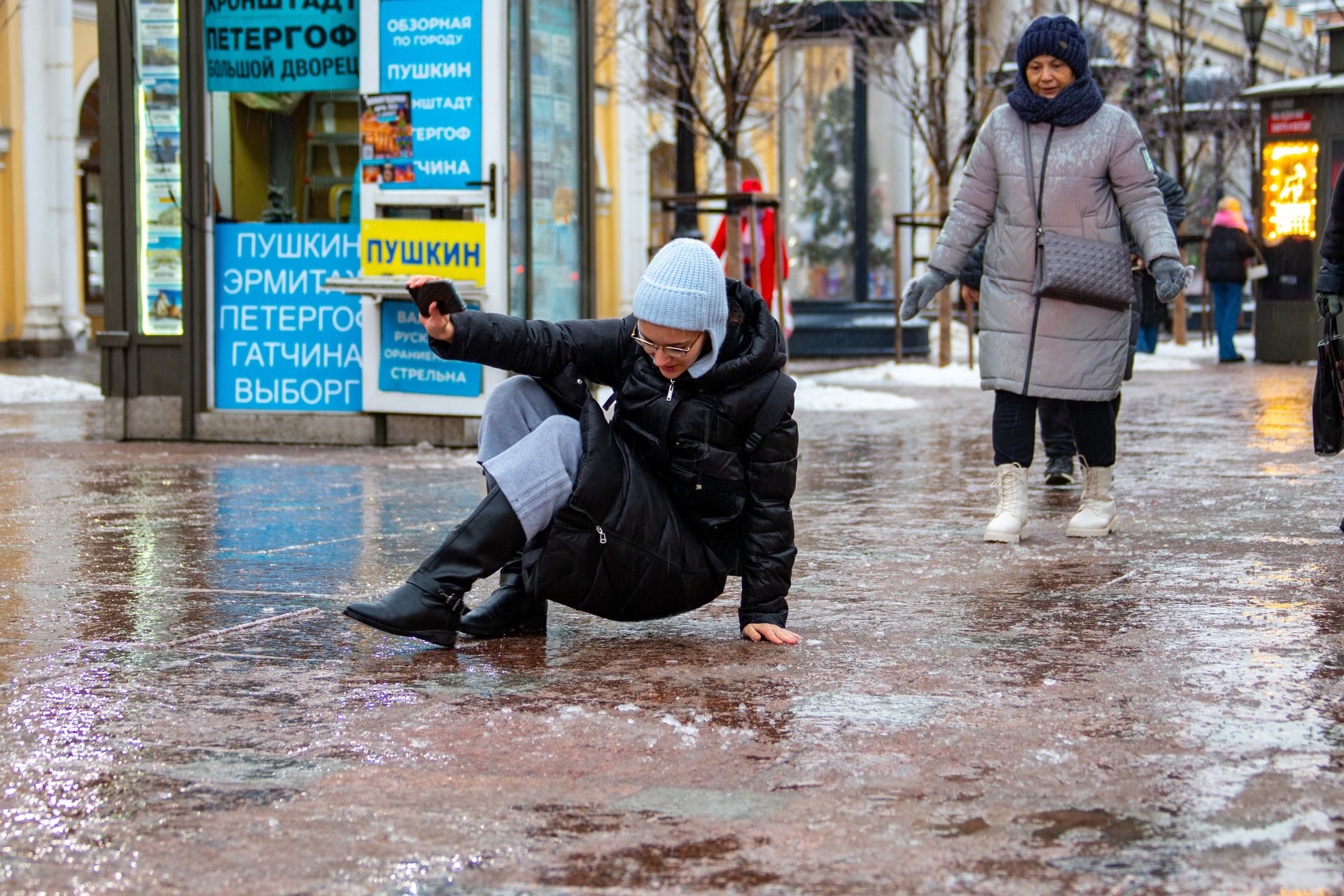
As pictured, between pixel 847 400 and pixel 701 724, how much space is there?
31.7ft

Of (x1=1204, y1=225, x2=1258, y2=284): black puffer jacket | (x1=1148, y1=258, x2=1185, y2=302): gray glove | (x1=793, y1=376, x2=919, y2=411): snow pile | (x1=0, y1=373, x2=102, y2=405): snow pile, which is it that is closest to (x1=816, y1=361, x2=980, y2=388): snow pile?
(x1=793, y1=376, x2=919, y2=411): snow pile

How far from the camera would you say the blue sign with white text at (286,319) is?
31.7 ft

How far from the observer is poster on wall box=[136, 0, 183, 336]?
9656 mm

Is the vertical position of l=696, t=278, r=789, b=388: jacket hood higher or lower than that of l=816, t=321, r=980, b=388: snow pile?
higher

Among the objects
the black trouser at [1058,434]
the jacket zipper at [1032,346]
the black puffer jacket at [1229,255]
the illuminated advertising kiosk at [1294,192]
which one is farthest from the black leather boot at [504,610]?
the black puffer jacket at [1229,255]

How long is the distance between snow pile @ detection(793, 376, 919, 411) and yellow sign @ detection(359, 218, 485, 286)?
12.1 feet

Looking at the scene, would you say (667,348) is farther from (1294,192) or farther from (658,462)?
(1294,192)

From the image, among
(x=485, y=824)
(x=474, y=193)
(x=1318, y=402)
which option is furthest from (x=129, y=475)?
(x=485, y=824)

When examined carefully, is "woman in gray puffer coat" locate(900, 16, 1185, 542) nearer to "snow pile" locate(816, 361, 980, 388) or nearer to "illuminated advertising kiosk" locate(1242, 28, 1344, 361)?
"snow pile" locate(816, 361, 980, 388)

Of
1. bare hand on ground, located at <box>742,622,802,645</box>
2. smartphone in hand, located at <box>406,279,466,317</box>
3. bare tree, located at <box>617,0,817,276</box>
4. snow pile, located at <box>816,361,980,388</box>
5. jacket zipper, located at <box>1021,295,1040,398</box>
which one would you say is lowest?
bare hand on ground, located at <box>742,622,802,645</box>

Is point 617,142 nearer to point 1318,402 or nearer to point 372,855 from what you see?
point 1318,402

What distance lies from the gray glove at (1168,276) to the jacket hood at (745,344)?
7.04 ft

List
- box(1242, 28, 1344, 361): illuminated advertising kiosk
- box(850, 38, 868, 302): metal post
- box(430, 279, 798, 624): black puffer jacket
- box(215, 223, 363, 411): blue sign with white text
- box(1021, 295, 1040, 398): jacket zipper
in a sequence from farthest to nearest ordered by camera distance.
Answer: box(850, 38, 868, 302): metal post < box(1242, 28, 1344, 361): illuminated advertising kiosk < box(215, 223, 363, 411): blue sign with white text < box(1021, 295, 1040, 398): jacket zipper < box(430, 279, 798, 624): black puffer jacket

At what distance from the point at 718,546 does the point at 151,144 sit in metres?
6.49
